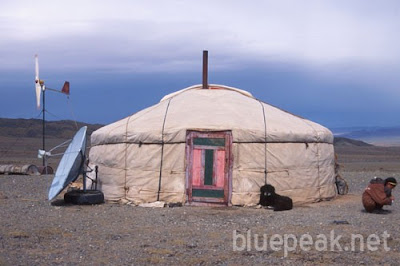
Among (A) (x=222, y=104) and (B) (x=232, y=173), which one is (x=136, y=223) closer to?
(B) (x=232, y=173)

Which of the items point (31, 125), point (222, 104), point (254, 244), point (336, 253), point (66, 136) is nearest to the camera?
point (336, 253)

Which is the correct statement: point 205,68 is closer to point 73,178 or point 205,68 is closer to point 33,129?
point 73,178

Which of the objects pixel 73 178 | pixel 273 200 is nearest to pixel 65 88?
pixel 73 178

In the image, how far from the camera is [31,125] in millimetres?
66688

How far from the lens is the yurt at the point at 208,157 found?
10836 millimetres

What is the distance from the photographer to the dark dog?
10.3 metres

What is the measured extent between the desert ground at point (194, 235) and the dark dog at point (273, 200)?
0.16 meters

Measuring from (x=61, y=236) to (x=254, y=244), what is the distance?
2.42 m

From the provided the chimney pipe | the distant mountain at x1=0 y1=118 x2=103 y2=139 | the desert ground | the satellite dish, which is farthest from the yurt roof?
the distant mountain at x1=0 y1=118 x2=103 y2=139

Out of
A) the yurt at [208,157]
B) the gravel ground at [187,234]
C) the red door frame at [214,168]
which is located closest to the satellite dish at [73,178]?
the gravel ground at [187,234]

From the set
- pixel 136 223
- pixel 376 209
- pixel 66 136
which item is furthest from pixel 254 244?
pixel 66 136

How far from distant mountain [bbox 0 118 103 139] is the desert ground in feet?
163

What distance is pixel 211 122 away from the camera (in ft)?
36.0

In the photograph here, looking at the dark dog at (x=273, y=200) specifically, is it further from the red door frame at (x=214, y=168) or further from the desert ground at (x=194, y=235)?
the red door frame at (x=214, y=168)
